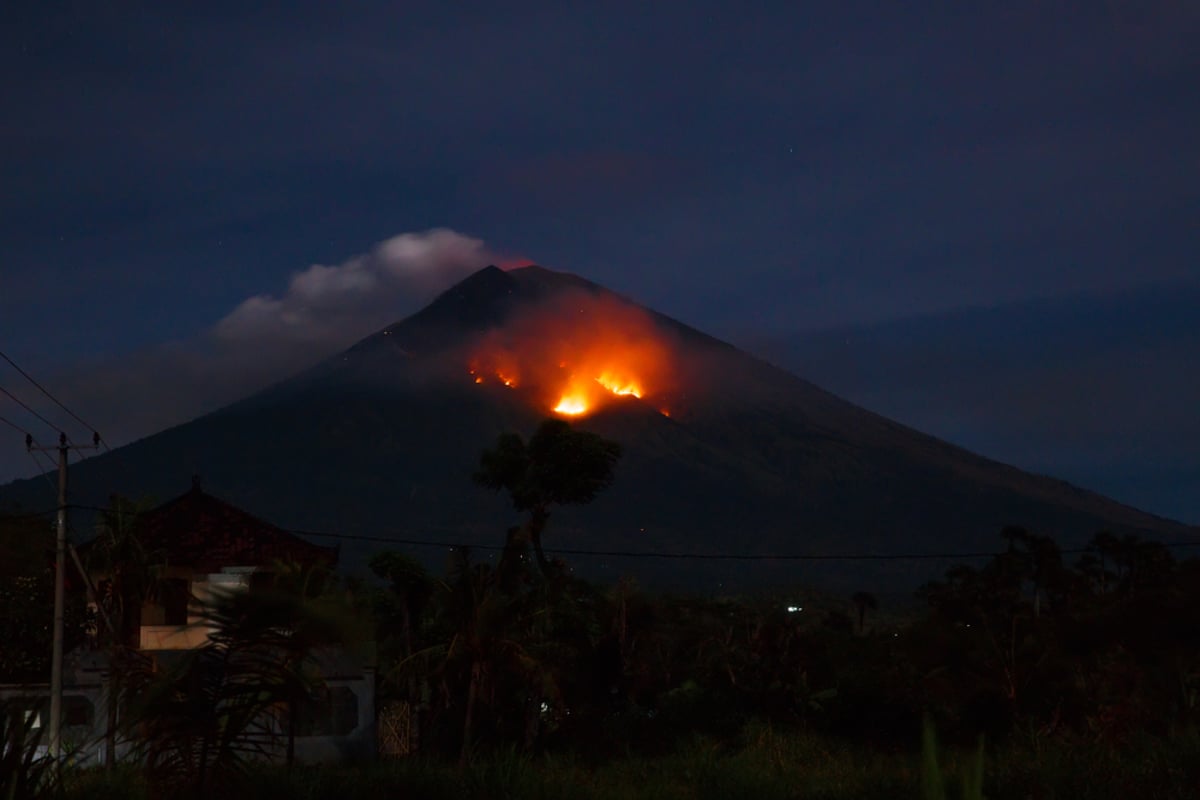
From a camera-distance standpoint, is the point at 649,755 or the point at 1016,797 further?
the point at 649,755

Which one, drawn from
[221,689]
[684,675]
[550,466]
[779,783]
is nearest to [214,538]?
[550,466]

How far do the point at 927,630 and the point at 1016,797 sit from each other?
28.6 m

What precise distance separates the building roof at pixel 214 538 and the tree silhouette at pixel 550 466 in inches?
220

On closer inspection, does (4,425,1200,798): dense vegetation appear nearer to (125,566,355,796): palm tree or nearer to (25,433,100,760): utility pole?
(25,433,100,760): utility pole

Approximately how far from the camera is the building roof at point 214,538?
39562mm

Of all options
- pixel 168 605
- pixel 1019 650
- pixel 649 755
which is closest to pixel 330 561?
pixel 168 605

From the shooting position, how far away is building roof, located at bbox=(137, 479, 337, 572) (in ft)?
130

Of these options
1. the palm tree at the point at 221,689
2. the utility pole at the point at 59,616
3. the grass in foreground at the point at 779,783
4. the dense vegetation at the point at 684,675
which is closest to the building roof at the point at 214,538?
the dense vegetation at the point at 684,675

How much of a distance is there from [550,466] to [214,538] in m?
9.93

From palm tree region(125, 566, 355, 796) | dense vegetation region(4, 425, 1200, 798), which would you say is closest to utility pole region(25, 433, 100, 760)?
dense vegetation region(4, 425, 1200, 798)

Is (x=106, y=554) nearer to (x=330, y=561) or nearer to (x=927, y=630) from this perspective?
(x=330, y=561)

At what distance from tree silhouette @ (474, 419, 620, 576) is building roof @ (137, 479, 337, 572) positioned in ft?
18.3

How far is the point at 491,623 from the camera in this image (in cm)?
2989

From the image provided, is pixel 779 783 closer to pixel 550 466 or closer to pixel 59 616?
pixel 59 616
